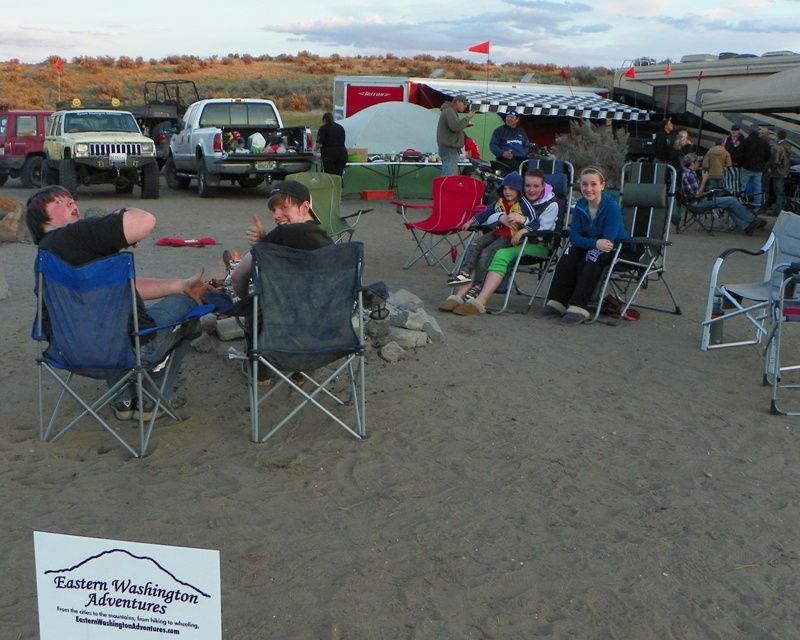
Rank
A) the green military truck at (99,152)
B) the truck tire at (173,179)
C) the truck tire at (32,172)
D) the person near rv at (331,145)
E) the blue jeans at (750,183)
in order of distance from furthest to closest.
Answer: the truck tire at (32,172), the truck tire at (173,179), the green military truck at (99,152), the person near rv at (331,145), the blue jeans at (750,183)

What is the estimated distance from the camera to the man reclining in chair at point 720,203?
12.2 metres

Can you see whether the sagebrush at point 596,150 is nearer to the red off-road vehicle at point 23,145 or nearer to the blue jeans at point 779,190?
the blue jeans at point 779,190

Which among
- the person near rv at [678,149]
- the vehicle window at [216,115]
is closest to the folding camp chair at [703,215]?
the person near rv at [678,149]

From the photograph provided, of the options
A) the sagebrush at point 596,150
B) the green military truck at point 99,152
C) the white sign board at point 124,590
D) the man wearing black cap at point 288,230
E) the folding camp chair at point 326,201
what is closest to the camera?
the white sign board at point 124,590

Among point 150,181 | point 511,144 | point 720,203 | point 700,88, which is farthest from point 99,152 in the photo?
point 700,88

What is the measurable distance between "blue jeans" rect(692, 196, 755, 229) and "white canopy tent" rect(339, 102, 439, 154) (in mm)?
5584

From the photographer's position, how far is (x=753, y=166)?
13305mm

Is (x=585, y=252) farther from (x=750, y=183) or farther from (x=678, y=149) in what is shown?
(x=678, y=149)

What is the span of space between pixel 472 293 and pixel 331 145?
25.7ft

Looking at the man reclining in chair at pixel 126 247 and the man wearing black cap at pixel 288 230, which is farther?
the man wearing black cap at pixel 288 230

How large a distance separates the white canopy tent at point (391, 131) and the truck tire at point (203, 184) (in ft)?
8.59

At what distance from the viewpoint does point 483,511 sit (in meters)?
3.31

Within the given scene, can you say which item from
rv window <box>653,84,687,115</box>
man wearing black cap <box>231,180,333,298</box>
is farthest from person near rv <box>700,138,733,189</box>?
man wearing black cap <box>231,180,333,298</box>

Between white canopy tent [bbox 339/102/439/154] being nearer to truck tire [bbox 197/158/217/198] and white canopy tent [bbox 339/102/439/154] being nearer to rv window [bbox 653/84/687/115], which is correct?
truck tire [bbox 197/158/217/198]
